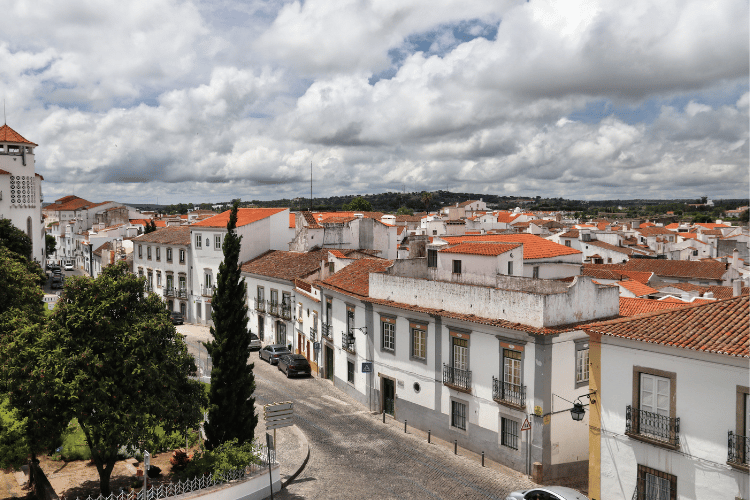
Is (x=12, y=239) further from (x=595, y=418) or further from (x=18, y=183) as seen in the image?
(x=595, y=418)

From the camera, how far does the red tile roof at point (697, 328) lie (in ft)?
52.4

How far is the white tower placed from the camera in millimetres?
89125

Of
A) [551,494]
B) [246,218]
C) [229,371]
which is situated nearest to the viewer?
[551,494]

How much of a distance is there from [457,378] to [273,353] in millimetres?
18827

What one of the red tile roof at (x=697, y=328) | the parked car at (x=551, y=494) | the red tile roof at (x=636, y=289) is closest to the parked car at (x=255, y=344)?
the red tile roof at (x=636, y=289)

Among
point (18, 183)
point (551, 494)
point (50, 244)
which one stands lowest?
point (551, 494)

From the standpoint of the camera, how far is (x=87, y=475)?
21578mm

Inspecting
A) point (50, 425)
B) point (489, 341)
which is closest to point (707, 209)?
point (489, 341)

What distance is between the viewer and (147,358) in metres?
18.2

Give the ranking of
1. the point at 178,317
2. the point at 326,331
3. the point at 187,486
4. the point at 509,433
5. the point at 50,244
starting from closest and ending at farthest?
1. the point at 187,486
2. the point at 509,433
3. the point at 326,331
4. the point at 178,317
5. the point at 50,244

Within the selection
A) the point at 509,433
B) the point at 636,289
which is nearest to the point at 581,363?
the point at 509,433

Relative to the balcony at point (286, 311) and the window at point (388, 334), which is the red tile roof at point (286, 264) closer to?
the balcony at point (286, 311)

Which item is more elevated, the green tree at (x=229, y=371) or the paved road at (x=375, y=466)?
the green tree at (x=229, y=371)

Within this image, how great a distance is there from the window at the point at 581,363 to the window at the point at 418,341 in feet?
23.0
